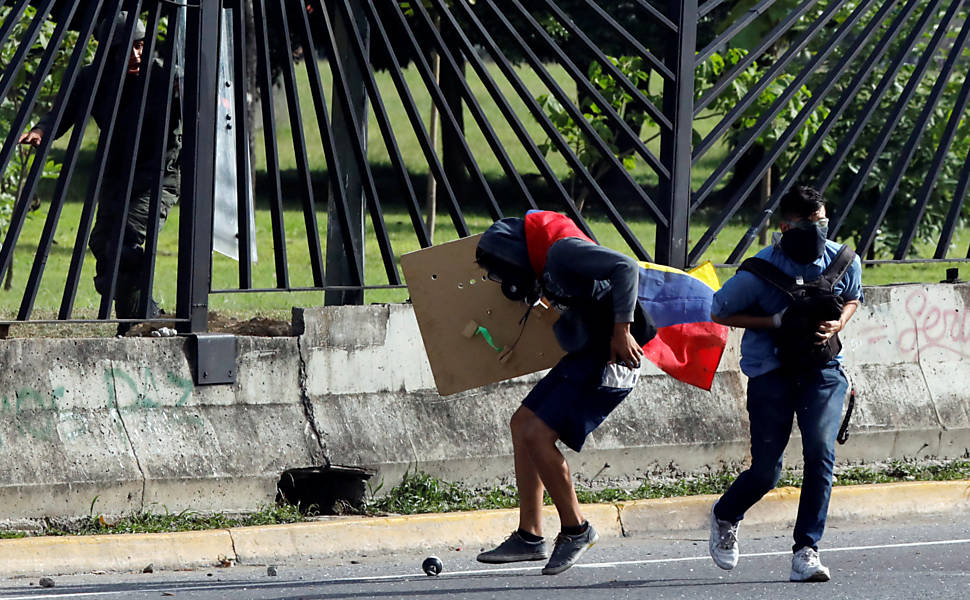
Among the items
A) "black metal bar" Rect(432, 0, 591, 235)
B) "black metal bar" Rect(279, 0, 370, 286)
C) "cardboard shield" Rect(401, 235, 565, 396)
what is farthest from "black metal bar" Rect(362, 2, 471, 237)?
"cardboard shield" Rect(401, 235, 565, 396)

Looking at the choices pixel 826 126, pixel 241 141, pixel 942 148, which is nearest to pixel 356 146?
pixel 241 141

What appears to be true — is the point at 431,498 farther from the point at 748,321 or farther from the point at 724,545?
the point at 748,321

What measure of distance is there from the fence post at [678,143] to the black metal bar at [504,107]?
1.73 feet

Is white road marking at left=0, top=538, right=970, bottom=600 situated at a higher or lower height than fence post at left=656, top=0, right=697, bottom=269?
lower

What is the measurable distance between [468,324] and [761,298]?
123 cm

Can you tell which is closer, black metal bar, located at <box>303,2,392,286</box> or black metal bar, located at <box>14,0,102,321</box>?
black metal bar, located at <box>14,0,102,321</box>

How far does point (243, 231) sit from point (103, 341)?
832 millimetres

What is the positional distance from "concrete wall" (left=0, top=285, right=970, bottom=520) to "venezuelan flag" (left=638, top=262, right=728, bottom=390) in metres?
1.27

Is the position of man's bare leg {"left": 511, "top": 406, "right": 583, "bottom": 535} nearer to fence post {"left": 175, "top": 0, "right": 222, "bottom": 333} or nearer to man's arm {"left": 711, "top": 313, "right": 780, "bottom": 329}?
man's arm {"left": 711, "top": 313, "right": 780, "bottom": 329}

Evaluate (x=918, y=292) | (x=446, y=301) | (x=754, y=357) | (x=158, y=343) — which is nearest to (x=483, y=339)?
(x=446, y=301)

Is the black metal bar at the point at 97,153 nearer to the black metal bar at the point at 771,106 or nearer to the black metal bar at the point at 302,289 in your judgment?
the black metal bar at the point at 302,289

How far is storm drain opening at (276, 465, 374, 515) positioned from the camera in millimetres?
6629

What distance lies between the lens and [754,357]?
5586 mm

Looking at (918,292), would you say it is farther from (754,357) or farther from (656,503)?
(754,357)
